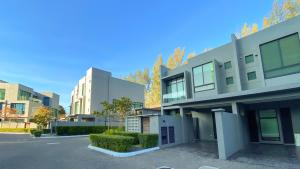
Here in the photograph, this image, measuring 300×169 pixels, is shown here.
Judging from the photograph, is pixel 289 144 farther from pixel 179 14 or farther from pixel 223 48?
pixel 179 14

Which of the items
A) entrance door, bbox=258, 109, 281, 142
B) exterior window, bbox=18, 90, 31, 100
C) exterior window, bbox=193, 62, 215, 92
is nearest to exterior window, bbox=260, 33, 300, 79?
entrance door, bbox=258, 109, 281, 142

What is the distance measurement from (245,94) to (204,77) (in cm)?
686

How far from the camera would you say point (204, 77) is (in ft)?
56.9

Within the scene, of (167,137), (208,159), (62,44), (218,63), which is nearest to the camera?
(208,159)

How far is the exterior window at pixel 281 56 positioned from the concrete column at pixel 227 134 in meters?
4.73

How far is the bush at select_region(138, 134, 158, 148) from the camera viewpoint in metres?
12.2

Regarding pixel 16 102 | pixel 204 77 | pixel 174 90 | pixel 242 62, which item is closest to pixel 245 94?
pixel 242 62

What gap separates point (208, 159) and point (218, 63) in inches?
410

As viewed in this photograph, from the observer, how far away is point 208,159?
9117 mm

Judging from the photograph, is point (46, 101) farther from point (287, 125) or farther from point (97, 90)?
point (287, 125)

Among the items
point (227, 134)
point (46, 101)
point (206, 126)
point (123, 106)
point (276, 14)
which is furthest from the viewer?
point (46, 101)

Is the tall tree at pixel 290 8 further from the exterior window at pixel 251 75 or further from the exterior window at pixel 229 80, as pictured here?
the exterior window at pixel 229 80

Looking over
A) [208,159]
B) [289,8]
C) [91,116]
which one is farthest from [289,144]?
[91,116]

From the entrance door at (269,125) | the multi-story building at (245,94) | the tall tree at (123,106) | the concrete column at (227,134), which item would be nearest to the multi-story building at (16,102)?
the tall tree at (123,106)
